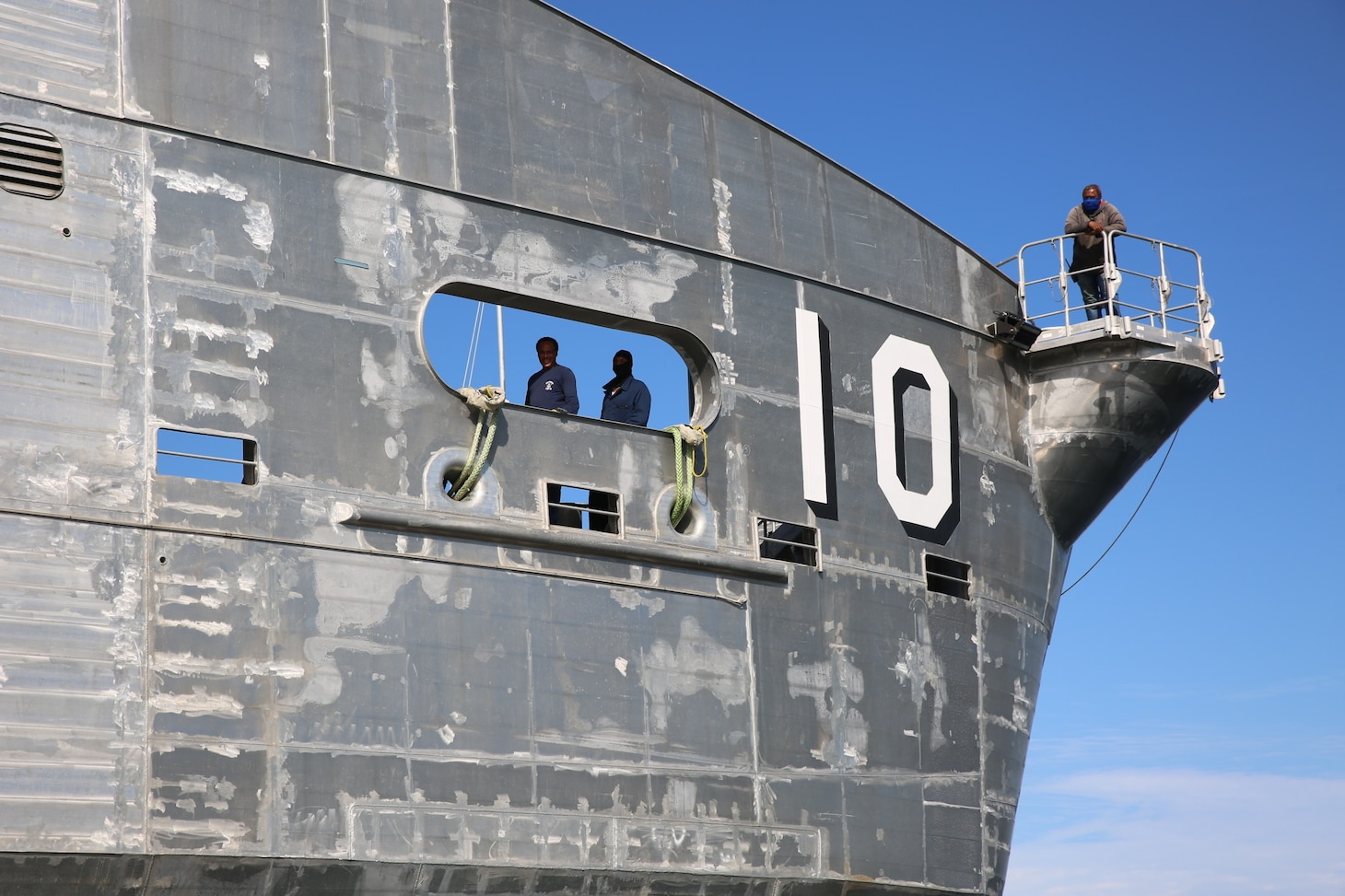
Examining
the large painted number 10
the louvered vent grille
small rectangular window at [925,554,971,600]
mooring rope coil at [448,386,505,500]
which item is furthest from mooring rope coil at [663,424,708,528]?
the louvered vent grille

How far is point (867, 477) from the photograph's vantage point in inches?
497

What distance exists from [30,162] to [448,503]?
10.4 ft

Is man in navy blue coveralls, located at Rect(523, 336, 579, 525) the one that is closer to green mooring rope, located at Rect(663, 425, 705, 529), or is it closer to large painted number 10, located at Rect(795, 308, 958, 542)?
green mooring rope, located at Rect(663, 425, 705, 529)

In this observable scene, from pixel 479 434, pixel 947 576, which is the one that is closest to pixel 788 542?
pixel 947 576

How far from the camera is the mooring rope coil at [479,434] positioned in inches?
409

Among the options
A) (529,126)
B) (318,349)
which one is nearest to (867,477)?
(529,126)

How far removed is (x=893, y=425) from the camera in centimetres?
1294

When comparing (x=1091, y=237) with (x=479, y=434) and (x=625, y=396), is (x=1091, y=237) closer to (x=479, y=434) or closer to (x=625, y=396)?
(x=625, y=396)

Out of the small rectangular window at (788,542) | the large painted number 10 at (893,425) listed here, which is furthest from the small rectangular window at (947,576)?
the small rectangular window at (788,542)

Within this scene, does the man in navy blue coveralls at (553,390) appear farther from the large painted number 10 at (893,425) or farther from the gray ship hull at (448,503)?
the large painted number 10 at (893,425)

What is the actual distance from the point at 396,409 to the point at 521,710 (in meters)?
2.06

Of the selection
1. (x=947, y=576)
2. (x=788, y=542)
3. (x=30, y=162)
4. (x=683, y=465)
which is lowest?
(x=947, y=576)

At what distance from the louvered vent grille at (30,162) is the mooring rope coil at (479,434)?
2.78 metres

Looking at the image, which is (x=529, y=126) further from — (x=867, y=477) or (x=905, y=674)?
(x=905, y=674)
